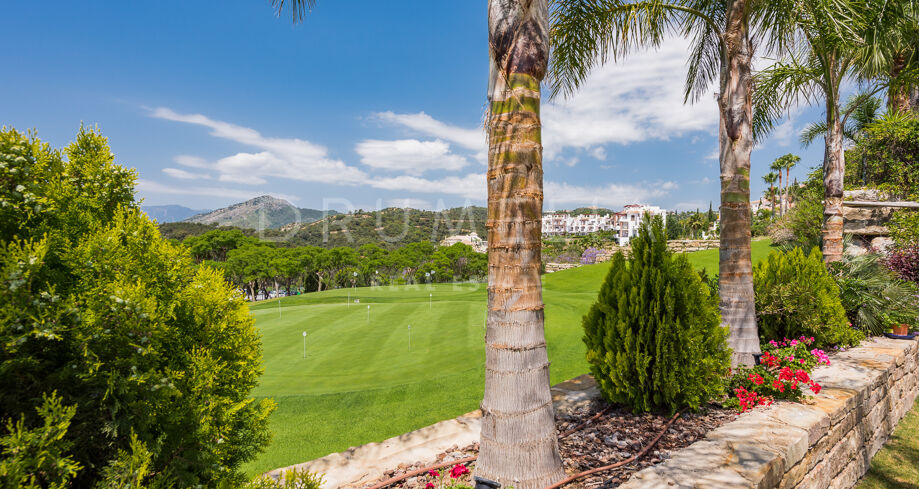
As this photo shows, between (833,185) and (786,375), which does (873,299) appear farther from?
(786,375)

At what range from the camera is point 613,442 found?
3.23 m

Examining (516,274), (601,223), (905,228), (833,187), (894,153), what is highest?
(601,223)

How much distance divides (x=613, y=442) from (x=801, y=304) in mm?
4450

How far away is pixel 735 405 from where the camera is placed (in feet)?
12.4

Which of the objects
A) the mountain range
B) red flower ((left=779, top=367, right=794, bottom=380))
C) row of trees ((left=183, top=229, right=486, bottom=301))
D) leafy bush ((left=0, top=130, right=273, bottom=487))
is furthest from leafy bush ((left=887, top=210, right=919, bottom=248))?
the mountain range

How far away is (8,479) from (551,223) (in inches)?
4149

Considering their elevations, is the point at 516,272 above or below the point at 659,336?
above

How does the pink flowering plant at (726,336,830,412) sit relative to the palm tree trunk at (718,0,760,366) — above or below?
below

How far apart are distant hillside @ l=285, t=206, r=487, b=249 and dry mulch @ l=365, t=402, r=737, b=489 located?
50.0 metres

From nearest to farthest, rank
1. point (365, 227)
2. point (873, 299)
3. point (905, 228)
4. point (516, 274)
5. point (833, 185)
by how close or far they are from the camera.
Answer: point (516, 274)
point (873, 299)
point (833, 185)
point (905, 228)
point (365, 227)

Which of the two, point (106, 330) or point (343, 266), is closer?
point (106, 330)

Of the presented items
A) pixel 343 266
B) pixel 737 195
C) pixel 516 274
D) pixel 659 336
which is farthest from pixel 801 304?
pixel 343 266

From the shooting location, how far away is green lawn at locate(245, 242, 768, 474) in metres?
5.23

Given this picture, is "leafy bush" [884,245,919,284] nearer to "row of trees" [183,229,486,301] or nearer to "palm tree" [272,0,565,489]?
"palm tree" [272,0,565,489]
